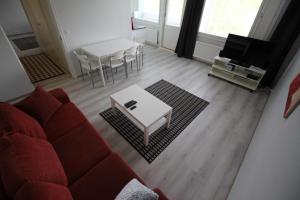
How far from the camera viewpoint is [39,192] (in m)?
0.92

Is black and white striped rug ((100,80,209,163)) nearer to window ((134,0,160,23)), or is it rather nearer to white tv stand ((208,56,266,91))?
white tv stand ((208,56,266,91))

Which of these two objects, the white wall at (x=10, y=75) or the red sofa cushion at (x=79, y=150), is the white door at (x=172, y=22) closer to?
the white wall at (x=10, y=75)

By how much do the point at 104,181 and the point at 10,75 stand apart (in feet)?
9.01

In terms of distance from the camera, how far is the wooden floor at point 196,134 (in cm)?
181

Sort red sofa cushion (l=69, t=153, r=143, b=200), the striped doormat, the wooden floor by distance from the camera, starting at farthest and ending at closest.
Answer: the striped doormat
the wooden floor
red sofa cushion (l=69, t=153, r=143, b=200)

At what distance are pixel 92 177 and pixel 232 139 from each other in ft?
6.57

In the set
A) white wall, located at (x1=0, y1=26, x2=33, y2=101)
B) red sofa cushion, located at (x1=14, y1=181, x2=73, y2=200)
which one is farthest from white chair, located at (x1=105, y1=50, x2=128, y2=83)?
red sofa cushion, located at (x1=14, y1=181, x2=73, y2=200)

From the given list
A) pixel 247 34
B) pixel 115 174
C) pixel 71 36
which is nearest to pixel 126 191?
pixel 115 174

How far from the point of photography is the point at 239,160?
6.68 feet

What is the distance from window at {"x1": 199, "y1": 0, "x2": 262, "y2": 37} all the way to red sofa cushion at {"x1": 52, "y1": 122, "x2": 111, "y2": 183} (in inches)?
151

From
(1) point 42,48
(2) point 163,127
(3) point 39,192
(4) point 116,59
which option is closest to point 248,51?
(2) point 163,127

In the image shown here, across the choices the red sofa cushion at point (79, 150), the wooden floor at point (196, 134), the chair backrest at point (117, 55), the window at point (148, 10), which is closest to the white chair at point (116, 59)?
the chair backrest at point (117, 55)

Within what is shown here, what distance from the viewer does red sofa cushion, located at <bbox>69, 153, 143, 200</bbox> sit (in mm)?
1212

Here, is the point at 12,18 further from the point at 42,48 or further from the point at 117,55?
the point at 117,55
